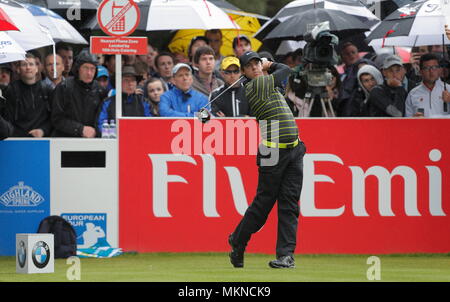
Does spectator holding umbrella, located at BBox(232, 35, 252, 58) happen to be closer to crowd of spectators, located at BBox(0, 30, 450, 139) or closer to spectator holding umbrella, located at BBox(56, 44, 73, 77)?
crowd of spectators, located at BBox(0, 30, 450, 139)

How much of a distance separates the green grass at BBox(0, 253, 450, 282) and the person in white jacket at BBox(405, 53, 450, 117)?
176 cm

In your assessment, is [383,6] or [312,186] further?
[383,6]

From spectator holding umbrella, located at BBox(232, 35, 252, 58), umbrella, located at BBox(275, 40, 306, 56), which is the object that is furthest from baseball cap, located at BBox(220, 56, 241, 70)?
umbrella, located at BBox(275, 40, 306, 56)

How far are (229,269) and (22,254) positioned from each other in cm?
199

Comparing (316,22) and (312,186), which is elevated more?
(316,22)

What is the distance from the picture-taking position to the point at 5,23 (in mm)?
12391

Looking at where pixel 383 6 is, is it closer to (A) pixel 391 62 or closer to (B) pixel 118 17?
(A) pixel 391 62

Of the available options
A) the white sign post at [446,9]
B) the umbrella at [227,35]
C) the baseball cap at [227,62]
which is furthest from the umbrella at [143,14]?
the white sign post at [446,9]

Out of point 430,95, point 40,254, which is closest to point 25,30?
point 40,254

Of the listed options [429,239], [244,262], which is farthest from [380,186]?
[244,262]

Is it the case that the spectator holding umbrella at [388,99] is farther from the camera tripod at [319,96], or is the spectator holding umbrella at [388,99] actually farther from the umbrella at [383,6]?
the umbrella at [383,6]

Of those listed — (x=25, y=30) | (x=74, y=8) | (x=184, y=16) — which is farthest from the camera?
(x=74, y=8)

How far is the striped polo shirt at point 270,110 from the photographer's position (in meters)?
10.9

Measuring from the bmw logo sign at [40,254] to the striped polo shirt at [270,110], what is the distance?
2.31 metres
